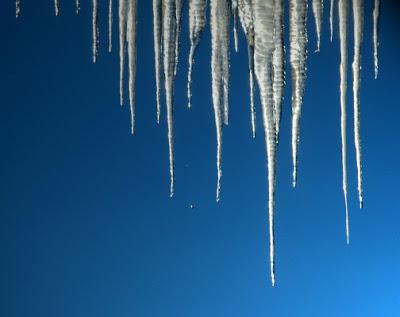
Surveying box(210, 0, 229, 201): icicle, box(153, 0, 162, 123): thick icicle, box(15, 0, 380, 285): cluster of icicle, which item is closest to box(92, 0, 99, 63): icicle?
box(15, 0, 380, 285): cluster of icicle

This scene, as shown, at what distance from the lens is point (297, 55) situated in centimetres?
131

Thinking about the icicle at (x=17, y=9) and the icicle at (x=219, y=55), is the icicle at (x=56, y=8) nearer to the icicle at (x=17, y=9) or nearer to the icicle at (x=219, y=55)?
the icicle at (x=17, y=9)

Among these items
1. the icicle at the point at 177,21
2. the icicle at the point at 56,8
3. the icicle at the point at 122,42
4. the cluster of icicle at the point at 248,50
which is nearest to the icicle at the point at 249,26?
the cluster of icicle at the point at 248,50

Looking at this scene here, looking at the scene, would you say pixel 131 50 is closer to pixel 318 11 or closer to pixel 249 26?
pixel 249 26

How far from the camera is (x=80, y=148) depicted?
1.25 m

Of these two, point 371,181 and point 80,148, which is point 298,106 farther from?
point 80,148

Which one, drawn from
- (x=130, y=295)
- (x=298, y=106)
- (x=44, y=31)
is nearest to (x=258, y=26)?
(x=298, y=106)

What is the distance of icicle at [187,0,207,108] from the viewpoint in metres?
1.26

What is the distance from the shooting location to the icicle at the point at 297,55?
1.29 meters

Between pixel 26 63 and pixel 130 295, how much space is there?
495mm

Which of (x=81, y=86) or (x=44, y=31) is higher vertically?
(x=44, y=31)

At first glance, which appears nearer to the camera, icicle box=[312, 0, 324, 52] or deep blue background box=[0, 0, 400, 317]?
deep blue background box=[0, 0, 400, 317]

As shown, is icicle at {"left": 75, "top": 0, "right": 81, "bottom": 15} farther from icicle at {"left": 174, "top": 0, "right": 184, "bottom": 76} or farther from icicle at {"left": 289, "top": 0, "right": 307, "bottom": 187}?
icicle at {"left": 289, "top": 0, "right": 307, "bottom": 187}

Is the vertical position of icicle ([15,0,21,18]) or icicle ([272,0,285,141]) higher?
icicle ([15,0,21,18])
